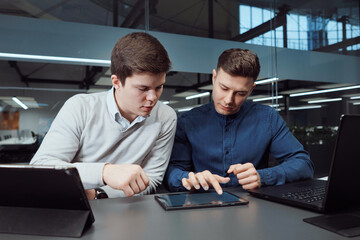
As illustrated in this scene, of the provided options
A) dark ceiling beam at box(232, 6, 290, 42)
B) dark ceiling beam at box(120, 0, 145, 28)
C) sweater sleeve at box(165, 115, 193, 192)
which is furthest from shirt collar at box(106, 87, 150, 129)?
dark ceiling beam at box(232, 6, 290, 42)

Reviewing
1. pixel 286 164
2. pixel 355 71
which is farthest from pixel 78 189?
pixel 355 71

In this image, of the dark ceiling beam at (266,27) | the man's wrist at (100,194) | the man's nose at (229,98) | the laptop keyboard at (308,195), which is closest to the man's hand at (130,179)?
the man's wrist at (100,194)

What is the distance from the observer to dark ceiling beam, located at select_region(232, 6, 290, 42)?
3.63m

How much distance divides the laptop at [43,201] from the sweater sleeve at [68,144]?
0.91 feet

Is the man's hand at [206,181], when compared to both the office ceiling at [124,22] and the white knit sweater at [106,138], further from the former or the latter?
the office ceiling at [124,22]

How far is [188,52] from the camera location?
3.23m

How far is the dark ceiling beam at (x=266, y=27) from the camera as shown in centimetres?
363

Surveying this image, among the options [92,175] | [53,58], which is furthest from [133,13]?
[92,175]

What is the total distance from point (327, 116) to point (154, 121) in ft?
11.6

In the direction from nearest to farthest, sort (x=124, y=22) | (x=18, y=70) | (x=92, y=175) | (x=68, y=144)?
(x=92, y=175), (x=68, y=144), (x=18, y=70), (x=124, y=22)

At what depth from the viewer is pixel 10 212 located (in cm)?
60

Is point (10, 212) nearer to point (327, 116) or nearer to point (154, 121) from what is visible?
point (154, 121)

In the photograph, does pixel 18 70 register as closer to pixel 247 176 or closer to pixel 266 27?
pixel 247 176

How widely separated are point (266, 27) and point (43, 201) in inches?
147
